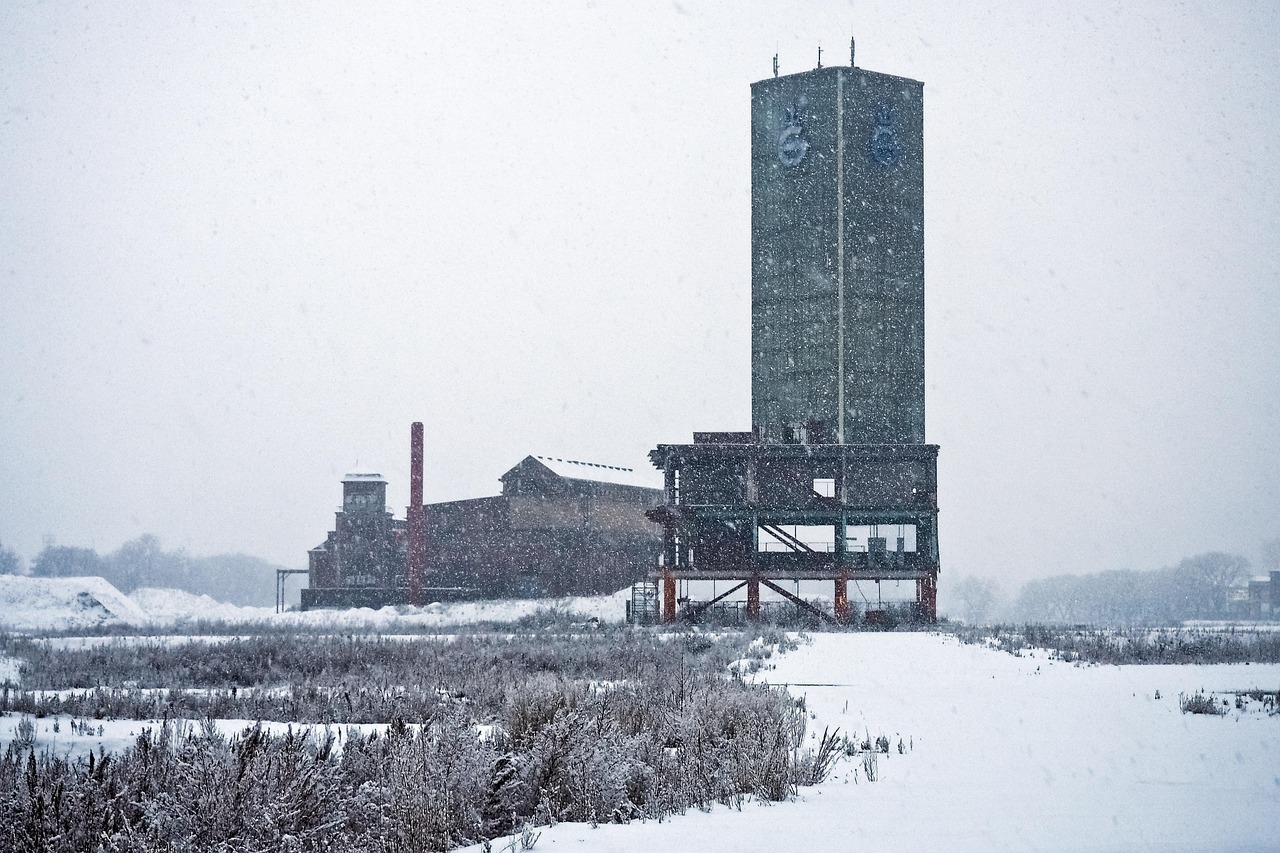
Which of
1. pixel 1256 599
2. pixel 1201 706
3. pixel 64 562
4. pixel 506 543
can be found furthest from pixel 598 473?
pixel 64 562

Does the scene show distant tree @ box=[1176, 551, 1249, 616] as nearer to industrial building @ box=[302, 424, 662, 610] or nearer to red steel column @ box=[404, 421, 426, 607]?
industrial building @ box=[302, 424, 662, 610]

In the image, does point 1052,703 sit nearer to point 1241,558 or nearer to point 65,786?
point 65,786

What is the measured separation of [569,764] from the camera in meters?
7.26

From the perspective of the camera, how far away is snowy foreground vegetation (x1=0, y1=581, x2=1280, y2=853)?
6008 millimetres

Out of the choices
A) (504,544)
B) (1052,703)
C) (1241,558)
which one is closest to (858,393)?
(504,544)

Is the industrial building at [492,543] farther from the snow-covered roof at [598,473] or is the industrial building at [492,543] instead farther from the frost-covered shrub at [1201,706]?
the frost-covered shrub at [1201,706]

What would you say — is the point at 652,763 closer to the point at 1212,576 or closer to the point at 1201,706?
the point at 1201,706

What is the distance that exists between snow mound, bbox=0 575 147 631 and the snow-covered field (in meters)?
41.2

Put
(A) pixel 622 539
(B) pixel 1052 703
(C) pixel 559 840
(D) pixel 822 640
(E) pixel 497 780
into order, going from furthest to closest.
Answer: (A) pixel 622 539 → (D) pixel 822 640 → (B) pixel 1052 703 → (E) pixel 497 780 → (C) pixel 559 840

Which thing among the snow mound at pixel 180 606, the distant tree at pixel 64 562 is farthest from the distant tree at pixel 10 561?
the snow mound at pixel 180 606

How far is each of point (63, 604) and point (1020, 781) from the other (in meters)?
51.9

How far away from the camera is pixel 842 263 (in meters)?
45.7

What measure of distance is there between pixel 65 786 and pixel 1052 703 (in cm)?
1075

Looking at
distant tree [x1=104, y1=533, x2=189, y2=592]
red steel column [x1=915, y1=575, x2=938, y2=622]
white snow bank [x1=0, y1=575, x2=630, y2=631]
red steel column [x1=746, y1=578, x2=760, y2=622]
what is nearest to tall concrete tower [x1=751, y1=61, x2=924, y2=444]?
red steel column [x1=915, y1=575, x2=938, y2=622]
